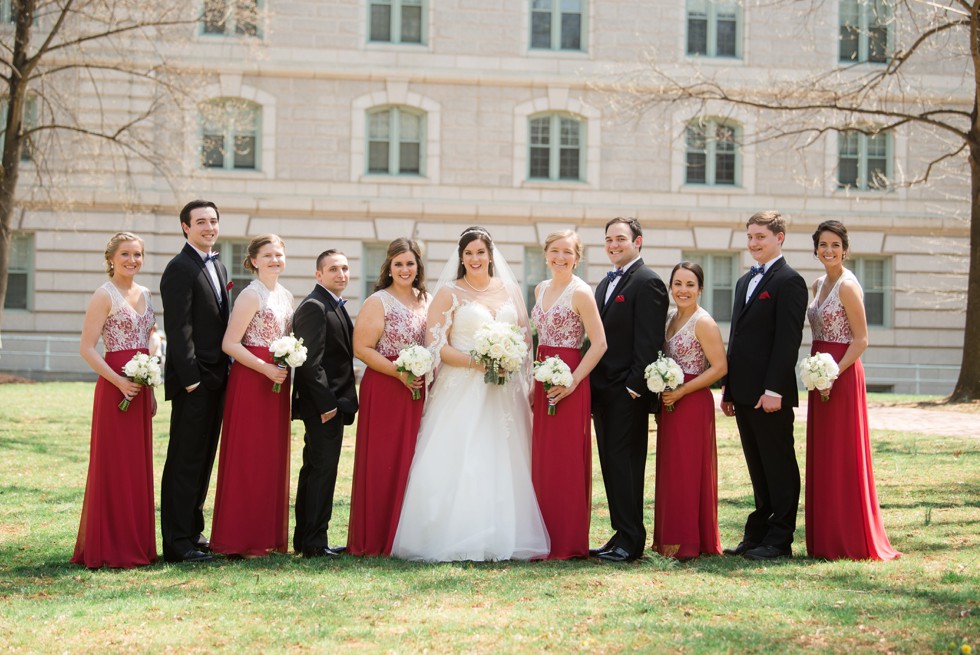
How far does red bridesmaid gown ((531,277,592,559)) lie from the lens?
8.48m

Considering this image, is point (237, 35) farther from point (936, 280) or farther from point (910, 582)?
point (910, 582)

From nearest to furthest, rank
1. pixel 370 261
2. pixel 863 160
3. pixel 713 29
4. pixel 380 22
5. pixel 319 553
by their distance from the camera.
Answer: pixel 319 553, pixel 380 22, pixel 370 261, pixel 713 29, pixel 863 160

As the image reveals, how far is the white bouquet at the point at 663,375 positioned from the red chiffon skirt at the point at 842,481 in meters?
1.06

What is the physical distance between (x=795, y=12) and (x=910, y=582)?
983 inches

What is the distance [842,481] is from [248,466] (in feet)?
14.7

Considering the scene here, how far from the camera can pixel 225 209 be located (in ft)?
93.7

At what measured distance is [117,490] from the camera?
8180mm

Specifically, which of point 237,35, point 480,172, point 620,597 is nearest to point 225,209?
point 237,35

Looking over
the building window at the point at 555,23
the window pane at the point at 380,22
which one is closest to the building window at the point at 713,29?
the building window at the point at 555,23

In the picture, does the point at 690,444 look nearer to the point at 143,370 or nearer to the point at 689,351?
the point at 689,351

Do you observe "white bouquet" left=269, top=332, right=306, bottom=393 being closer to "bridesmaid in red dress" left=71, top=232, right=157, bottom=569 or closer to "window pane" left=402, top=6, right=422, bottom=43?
"bridesmaid in red dress" left=71, top=232, right=157, bottom=569

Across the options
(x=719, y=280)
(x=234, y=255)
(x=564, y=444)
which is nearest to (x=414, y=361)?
(x=564, y=444)

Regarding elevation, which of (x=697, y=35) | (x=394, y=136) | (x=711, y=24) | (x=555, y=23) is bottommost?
(x=394, y=136)

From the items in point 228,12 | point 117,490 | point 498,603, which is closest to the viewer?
point 498,603
